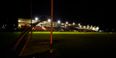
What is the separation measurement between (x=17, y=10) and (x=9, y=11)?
2.52 m

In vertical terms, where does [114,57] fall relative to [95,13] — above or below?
below

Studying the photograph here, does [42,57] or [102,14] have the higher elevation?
[102,14]

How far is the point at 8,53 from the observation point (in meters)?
5.89

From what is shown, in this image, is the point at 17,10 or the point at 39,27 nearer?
the point at 39,27

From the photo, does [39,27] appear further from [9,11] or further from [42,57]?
[42,57]

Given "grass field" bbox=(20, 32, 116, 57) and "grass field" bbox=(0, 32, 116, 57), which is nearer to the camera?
"grass field" bbox=(0, 32, 116, 57)

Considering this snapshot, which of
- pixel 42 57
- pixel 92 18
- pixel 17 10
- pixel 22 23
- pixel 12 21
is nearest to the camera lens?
pixel 42 57

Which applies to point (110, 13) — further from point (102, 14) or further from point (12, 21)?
point (12, 21)

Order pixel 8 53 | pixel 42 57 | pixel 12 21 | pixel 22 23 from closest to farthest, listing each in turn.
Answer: pixel 8 53
pixel 42 57
pixel 22 23
pixel 12 21

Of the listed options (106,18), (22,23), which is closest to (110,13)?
(106,18)

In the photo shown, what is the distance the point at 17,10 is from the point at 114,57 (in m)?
75.6

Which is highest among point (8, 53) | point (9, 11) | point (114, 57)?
point (9, 11)

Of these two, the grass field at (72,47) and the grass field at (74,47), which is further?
the grass field at (74,47)

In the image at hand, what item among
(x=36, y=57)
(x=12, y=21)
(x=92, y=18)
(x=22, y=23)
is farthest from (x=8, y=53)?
(x=92, y=18)
